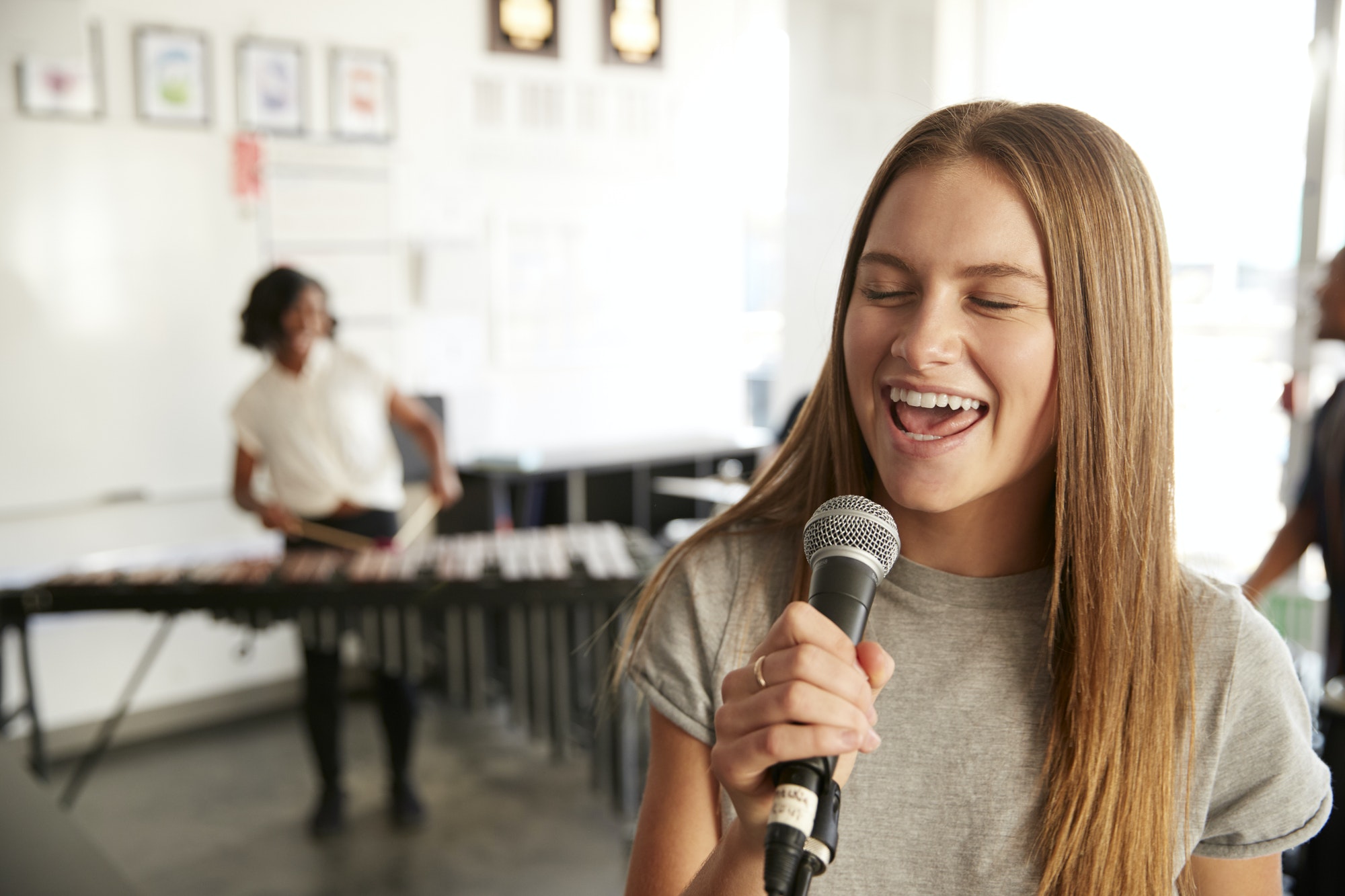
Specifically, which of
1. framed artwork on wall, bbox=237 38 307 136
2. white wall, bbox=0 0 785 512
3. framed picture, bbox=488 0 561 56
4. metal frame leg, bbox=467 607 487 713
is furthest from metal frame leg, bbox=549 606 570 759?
framed picture, bbox=488 0 561 56

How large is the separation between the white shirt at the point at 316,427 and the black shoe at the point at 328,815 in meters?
0.95

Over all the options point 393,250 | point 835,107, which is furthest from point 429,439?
point 835,107

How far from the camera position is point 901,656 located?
1072 millimetres

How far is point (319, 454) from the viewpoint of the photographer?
3580 millimetres

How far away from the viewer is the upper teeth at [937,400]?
97cm

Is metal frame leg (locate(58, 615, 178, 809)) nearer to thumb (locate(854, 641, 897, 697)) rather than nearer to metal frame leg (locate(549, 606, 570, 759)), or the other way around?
metal frame leg (locate(549, 606, 570, 759))

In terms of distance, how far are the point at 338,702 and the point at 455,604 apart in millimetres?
883

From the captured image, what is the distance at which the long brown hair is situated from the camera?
0.98 m

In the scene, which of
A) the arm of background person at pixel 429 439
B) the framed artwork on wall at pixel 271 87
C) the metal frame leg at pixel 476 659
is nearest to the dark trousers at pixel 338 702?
the arm of background person at pixel 429 439

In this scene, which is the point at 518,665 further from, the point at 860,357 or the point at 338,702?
the point at 860,357

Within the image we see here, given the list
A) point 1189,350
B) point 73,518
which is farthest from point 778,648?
point 73,518

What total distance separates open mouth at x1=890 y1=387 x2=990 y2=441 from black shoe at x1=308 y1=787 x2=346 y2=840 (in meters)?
3.16

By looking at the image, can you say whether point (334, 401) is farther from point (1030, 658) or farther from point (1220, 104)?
point (1220, 104)

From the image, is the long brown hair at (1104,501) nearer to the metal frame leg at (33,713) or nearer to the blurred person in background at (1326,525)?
the blurred person in background at (1326,525)
